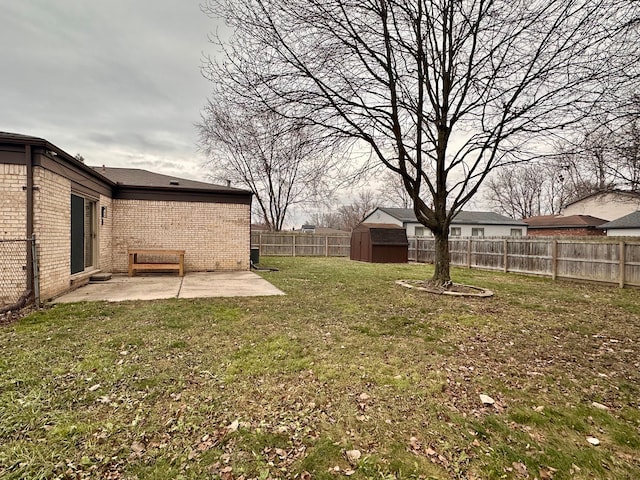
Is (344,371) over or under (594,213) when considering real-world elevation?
under

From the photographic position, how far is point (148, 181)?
11609mm

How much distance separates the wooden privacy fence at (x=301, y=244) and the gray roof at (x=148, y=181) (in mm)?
8042

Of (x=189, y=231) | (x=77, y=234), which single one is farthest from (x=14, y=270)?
(x=189, y=231)

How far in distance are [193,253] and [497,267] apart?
1202cm

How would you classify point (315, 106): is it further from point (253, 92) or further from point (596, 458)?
point (596, 458)

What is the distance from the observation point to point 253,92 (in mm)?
6570

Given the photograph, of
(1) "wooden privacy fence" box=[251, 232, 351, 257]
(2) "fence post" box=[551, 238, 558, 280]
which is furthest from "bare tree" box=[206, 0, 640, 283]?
(1) "wooden privacy fence" box=[251, 232, 351, 257]

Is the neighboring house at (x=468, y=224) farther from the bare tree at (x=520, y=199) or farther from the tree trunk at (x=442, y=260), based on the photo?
the tree trunk at (x=442, y=260)

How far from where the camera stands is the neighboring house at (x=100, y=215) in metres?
5.80

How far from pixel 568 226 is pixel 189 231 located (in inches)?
1168

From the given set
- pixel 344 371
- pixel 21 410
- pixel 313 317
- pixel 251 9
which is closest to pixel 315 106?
pixel 251 9

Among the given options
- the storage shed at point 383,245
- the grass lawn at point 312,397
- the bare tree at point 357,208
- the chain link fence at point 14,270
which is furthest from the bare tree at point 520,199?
the chain link fence at point 14,270

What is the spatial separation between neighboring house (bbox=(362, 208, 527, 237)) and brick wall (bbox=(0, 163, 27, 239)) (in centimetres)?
2163

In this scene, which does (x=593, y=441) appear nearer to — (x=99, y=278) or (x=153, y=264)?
(x=99, y=278)
